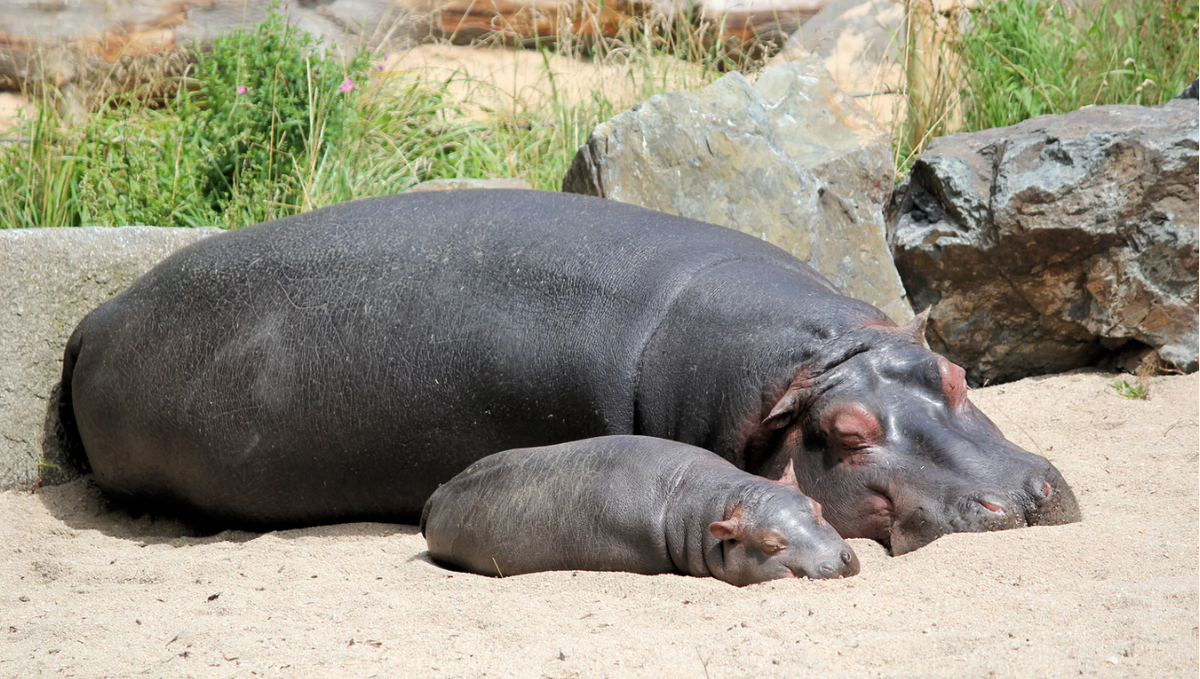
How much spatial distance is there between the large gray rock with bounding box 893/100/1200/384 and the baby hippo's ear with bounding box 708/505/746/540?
2.93 meters

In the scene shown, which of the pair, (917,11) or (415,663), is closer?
(415,663)

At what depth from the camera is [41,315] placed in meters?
4.62

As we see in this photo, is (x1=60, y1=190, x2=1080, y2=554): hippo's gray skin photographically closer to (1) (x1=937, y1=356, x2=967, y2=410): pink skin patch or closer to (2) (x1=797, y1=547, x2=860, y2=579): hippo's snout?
(1) (x1=937, y1=356, x2=967, y2=410): pink skin patch

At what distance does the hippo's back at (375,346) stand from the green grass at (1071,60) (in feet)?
11.6

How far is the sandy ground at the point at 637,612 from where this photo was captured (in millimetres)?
2260

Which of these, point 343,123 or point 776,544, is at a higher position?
point 343,123

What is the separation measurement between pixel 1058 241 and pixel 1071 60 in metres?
2.36

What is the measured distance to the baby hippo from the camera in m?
2.90

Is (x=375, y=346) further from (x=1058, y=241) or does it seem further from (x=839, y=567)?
(x=1058, y=241)

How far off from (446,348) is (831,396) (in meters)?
1.27

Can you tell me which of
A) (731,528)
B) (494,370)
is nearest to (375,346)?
(494,370)

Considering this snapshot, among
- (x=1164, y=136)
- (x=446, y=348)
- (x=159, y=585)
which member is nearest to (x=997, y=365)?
(x=1164, y=136)

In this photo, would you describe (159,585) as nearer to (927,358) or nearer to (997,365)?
(927,358)

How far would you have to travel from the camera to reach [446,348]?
3770 mm
